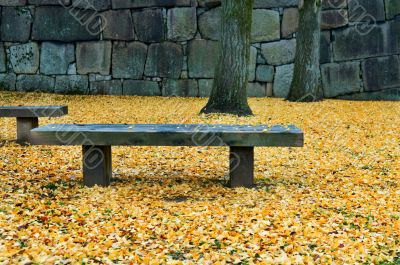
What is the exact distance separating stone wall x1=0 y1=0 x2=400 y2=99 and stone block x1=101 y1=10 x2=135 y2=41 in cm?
2

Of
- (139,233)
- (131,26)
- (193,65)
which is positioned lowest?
(139,233)

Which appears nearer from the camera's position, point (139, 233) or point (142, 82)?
point (139, 233)

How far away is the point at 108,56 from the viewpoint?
13.1m

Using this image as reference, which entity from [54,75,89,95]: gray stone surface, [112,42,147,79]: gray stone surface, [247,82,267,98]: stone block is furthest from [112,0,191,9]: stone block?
[247,82,267,98]: stone block

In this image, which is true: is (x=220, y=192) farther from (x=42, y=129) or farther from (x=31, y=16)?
(x=31, y=16)

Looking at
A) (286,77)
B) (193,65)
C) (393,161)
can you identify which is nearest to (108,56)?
(193,65)

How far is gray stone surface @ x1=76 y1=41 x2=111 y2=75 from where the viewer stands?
1308cm

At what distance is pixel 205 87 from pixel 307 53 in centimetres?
261

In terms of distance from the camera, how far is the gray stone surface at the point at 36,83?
13.4 metres

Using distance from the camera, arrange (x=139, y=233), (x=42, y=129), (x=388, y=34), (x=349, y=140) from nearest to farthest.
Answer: (x=139, y=233) < (x=42, y=129) < (x=349, y=140) < (x=388, y=34)

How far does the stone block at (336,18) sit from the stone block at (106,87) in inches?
190

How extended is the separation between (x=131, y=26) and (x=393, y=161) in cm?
798

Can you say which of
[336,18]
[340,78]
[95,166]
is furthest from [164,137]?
[336,18]

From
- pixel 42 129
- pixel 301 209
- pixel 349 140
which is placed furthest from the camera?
pixel 349 140
